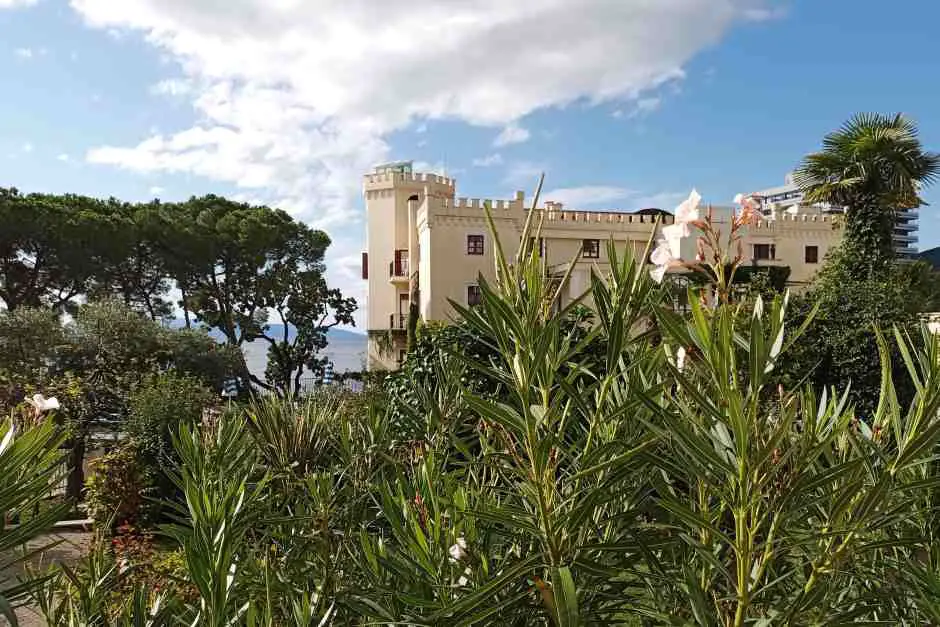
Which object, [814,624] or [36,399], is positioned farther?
[36,399]

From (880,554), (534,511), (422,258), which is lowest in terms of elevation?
(880,554)

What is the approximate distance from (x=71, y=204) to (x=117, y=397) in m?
13.8

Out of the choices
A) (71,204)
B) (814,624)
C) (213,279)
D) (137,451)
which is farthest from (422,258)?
(814,624)

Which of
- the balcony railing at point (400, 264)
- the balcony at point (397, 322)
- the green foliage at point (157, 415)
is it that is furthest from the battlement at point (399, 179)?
the green foliage at point (157, 415)

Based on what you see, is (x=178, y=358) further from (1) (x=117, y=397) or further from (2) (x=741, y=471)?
(2) (x=741, y=471)

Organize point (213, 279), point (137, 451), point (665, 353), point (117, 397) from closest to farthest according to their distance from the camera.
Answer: point (665, 353), point (137, 451), point (117, 397), point (213, 279)

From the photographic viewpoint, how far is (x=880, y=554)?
118 cm

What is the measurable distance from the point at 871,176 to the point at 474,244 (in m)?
12.4

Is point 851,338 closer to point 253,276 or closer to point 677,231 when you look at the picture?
point 677,231

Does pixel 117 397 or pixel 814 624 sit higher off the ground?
pixel 814 624

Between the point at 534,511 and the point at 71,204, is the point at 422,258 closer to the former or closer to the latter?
the point at 71,204

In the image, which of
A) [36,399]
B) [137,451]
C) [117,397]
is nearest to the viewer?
[36,399]

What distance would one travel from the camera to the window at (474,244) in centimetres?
2189

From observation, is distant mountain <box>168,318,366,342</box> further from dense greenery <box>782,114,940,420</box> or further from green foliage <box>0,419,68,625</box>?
green foliage <box>0,419,68,625</box>
